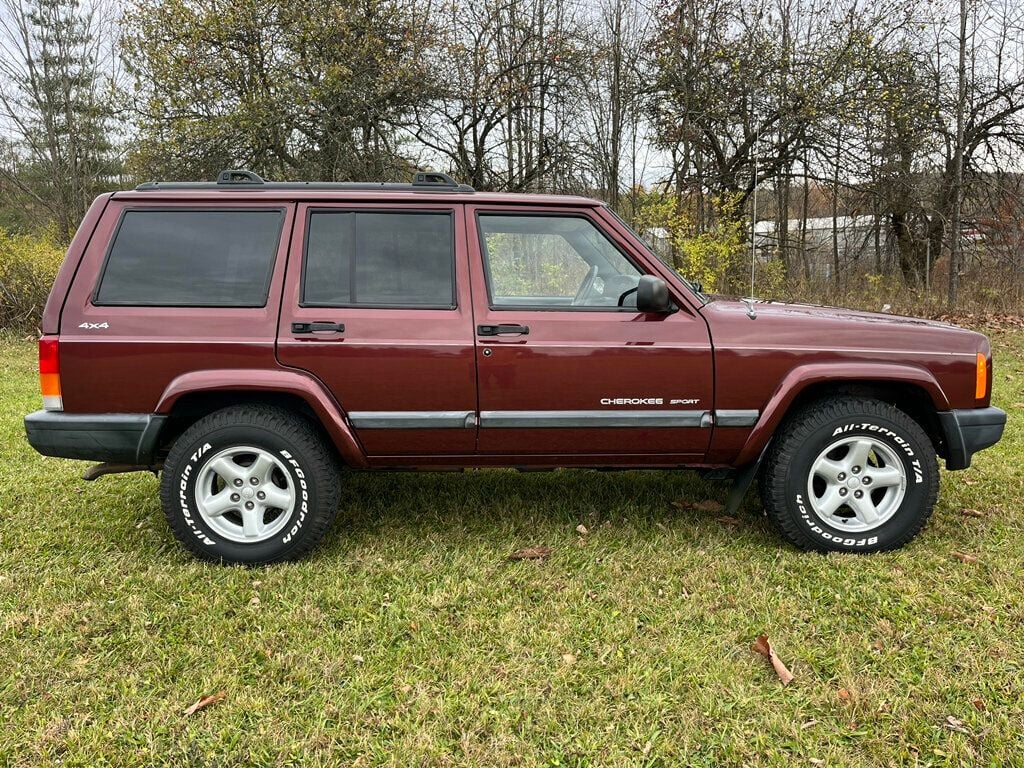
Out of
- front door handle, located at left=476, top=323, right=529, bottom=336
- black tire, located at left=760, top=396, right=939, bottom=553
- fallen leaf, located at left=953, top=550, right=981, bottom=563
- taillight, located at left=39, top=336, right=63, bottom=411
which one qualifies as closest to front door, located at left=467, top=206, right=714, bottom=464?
front door handle, located at left=476, top=323, right=529, bottom=336

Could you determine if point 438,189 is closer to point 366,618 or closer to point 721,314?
point 721,314

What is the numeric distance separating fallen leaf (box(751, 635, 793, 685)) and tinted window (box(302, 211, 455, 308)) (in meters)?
2.00

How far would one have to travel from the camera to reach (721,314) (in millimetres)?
3320

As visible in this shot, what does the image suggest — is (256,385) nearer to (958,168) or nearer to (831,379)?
(831,379)

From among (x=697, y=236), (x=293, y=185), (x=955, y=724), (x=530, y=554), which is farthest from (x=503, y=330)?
(x=697, y=236)

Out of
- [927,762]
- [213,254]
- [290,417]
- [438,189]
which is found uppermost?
[438,189]

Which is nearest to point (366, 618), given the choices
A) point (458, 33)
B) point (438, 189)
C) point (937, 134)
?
point (438, 189)

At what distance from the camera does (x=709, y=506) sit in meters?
4.11

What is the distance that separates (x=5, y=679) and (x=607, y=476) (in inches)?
134

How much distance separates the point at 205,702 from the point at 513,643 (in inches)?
43.7

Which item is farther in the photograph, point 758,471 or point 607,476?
point 607,476

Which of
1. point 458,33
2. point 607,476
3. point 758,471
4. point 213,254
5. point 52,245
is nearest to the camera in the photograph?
point 213,254

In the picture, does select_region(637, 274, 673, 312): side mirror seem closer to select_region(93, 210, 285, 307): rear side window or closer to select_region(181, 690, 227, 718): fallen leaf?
select_region(93, 210, 285, 307): rear side window

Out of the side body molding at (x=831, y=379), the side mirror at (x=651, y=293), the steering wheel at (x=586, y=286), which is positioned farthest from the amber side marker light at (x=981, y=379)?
the steering wheel at (x=586, y=286)
